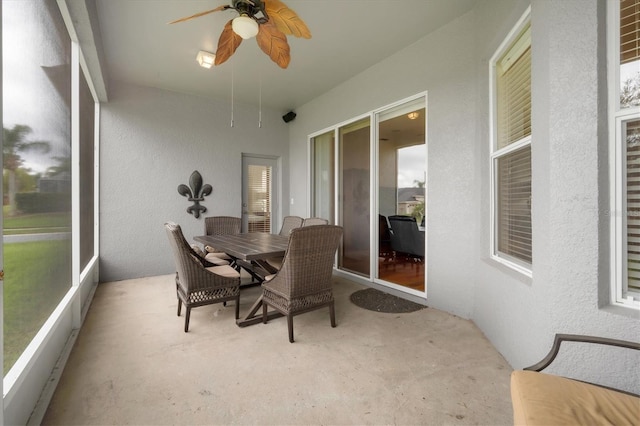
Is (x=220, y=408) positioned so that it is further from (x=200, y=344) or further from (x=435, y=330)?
(x=435, y=330)

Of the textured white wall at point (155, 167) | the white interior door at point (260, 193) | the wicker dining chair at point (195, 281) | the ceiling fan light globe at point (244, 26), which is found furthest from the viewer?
the white interior door at point (260, 193)

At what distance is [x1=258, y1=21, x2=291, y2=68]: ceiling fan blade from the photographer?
230cm

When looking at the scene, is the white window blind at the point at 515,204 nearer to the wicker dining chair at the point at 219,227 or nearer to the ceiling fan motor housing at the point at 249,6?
the ceiling fan motor housing at the point at 249,6

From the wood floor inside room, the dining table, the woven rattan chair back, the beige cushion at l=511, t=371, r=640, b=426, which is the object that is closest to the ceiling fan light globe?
the dining table

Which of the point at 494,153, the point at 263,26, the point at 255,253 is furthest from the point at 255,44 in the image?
the point at 494,153

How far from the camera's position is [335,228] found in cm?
248

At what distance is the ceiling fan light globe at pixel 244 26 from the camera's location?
6.70ft

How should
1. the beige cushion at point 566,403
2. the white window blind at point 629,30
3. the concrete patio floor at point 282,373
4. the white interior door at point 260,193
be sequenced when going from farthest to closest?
the white interior door at point 260,193 < the concrete patio floor at point 282,373 < the white window blind at point 629,30 < the beige cushion at point 566,403

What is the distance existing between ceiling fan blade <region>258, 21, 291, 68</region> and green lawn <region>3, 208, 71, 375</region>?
2.07 m

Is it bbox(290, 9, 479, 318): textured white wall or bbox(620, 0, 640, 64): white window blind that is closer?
bbox(620, 0, 640, 64): white window blind

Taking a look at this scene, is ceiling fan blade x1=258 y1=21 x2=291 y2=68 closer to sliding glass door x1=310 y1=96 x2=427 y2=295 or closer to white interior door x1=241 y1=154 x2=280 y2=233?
sliding glass door x1=310 y1=96 x2=427 y2=295

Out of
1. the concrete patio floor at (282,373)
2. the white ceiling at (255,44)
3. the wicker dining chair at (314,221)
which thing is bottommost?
the concrete patio floor at (282,373)

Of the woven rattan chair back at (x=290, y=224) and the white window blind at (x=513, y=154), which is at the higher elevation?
the white window blind at (x=513, y=154)

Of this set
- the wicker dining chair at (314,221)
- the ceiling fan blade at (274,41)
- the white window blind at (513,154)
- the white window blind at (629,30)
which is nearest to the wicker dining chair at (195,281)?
the wicker dining chair at (314,221)
